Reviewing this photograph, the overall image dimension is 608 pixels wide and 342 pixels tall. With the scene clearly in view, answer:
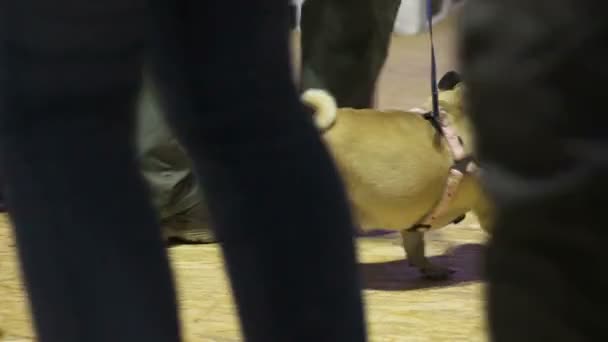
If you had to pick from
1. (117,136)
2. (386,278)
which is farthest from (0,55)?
(386,278)

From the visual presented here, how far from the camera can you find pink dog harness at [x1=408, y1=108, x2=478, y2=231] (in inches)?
64.6

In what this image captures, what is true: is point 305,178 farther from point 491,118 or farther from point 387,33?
point 387,33

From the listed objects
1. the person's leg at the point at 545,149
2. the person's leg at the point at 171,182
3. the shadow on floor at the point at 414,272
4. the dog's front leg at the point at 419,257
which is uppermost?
the person's leg at the point at 545,149

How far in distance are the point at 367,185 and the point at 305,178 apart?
2.80 feet

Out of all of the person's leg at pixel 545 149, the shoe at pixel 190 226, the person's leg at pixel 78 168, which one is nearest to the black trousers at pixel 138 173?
the person's leg at pixel 78 168

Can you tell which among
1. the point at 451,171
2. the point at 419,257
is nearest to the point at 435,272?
the point at 419,257

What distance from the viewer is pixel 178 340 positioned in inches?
30.5

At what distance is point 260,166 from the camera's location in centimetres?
77

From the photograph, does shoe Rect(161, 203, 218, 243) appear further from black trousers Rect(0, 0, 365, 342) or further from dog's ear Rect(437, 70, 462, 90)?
black trousers Rect(0, 0, 365, 342)

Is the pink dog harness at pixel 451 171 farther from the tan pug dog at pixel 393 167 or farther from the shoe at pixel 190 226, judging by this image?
the shoe at pixel 190 226

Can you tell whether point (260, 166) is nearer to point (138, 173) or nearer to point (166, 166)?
point (138, 173)

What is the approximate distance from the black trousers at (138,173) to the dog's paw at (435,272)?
898mm

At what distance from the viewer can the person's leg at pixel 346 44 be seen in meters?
1.95

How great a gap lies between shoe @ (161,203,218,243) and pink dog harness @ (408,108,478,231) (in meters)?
0.39
